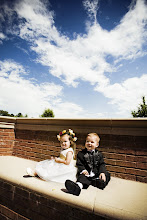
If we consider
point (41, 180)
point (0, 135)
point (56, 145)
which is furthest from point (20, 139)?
point (41, 180)

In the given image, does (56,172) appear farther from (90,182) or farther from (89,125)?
(89,125)

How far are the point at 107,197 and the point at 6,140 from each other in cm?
357

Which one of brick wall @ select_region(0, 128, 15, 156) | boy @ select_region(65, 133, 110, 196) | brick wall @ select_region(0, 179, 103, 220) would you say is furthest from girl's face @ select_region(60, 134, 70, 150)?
brick wall @ select_region(0, 128, 15, 156)

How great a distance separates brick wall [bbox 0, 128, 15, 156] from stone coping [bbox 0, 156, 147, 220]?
1.80m

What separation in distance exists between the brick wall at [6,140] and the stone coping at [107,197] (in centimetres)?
180

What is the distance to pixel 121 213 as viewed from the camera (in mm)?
1417

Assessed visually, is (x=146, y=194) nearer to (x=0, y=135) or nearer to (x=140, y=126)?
(x=140, y=126)

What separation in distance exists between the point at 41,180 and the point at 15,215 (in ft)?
2.06

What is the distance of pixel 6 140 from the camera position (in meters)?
4.14

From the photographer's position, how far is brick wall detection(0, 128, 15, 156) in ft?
13.4

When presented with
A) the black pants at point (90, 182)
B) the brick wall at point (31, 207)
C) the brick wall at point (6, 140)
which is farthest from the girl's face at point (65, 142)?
the brick wall at point (6, 140)

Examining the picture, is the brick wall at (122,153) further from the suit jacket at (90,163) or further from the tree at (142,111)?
the tree at (142,111)

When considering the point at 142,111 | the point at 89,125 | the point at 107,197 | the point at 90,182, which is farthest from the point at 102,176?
the point at 142,111

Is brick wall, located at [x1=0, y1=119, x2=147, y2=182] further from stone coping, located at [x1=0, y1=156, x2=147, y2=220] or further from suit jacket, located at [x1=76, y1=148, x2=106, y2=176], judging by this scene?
suit jacket, located at [x1=76, y1=148, x2=106, y2=176]
